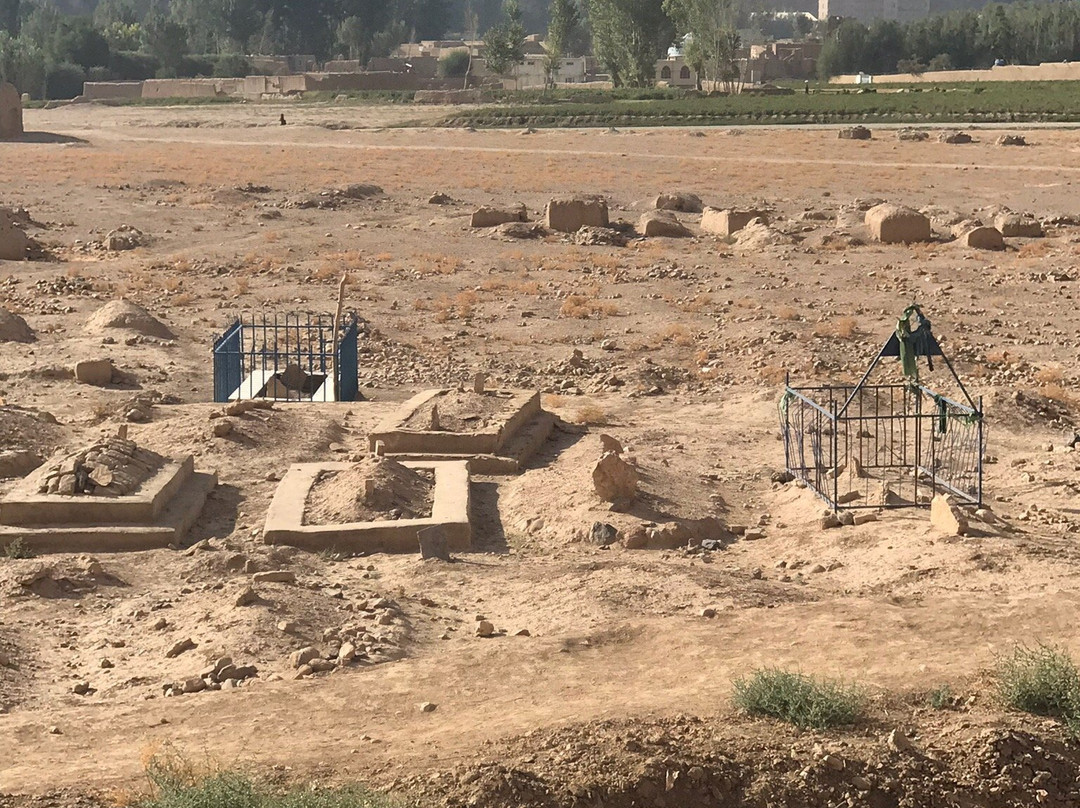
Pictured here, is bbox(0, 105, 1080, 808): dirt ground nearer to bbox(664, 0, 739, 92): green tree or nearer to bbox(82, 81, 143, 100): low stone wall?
bbox(664, 0, 739, 92): green tree

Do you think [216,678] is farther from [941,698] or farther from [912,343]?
[912,343]

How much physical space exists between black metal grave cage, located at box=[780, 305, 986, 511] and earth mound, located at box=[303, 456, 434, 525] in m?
2.93

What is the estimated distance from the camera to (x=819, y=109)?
6103cm

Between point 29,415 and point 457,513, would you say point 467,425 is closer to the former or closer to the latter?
point 457,513

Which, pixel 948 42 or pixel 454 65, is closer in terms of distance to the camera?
pixel 948 42

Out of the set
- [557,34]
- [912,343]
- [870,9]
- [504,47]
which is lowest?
[912,343]

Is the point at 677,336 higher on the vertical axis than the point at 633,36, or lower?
lower

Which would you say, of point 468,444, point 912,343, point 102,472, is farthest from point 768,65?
point 102,472

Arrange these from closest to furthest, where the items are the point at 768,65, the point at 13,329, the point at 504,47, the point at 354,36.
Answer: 1. the point at 13,329
2. the point at 504,47
3. the point at 768,65
4. the point at 354,36

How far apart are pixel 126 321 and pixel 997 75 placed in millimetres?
65217

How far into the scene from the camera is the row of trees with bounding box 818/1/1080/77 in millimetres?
86000

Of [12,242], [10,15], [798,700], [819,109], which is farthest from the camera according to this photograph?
[10,15]

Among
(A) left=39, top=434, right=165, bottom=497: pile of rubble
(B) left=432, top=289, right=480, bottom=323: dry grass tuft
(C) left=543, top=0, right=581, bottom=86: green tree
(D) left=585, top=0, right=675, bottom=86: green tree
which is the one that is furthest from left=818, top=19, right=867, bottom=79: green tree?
(A) left=39, top=434, right=165, bottom=497: pile of rubble

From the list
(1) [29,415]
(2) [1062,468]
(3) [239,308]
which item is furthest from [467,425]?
(3) [239,308]
